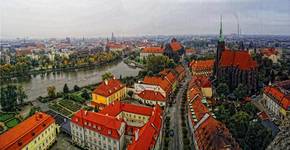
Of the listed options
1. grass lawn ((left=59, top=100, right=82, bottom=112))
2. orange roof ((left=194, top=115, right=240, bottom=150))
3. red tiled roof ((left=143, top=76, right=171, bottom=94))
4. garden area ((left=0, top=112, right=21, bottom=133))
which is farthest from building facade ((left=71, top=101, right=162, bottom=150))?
red tiled roof ((left=143, top=76, right=171, bottom=94))

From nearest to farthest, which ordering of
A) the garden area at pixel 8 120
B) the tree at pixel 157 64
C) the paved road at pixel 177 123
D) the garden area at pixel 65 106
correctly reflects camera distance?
the paved road at pixel 177 123
the garden area at pixel 8 120
the garden area at pixel 65 106
the tree at pixel 157 64

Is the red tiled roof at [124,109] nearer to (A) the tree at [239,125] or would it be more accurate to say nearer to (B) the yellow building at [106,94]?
(B) the yellow building at [106,94]

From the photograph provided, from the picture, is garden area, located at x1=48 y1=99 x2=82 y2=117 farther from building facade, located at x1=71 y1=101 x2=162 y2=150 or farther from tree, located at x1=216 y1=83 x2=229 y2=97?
tree, located at x1=216 y1=83 x2=229 y2=97

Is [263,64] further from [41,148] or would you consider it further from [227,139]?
[41,148]

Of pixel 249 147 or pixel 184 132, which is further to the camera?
pixel 184 132

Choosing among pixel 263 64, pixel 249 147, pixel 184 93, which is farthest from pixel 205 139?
pixel 263 64

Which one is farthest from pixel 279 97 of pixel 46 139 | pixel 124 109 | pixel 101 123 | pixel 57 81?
pixel 57 81

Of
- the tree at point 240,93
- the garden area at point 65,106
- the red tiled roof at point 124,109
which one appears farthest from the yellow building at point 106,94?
the tree at point 240,93
